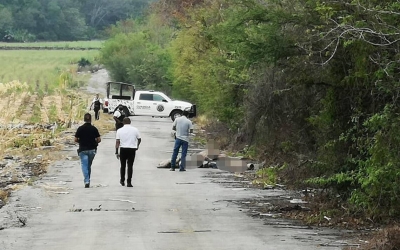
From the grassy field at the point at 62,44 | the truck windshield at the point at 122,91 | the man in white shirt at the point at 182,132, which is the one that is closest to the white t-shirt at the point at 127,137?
the man in white shirt at the point at 182,132

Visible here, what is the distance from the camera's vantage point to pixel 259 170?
87.8ft

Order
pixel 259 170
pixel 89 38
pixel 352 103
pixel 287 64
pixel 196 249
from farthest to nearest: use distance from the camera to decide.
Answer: pixel 89 38 < pixel 259 170 < pixel 287 64 < pixel 352 103 < pixel 196 249

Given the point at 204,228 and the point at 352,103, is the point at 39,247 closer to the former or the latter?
the point at 204,228

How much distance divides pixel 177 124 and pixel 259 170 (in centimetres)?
275

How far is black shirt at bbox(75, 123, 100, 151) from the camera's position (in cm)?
2234

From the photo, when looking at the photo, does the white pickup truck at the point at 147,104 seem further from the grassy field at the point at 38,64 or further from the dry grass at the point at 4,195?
the grassy field at the point at 38,64

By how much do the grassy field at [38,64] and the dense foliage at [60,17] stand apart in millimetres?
18245

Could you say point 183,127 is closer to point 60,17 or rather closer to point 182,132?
point 182,132

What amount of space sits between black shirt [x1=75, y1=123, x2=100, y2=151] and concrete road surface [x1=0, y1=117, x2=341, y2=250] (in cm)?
105

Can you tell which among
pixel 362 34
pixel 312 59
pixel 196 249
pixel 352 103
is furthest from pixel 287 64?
pixel 196 249

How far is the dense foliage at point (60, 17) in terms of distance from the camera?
6113 inches

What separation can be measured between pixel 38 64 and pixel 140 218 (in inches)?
4158

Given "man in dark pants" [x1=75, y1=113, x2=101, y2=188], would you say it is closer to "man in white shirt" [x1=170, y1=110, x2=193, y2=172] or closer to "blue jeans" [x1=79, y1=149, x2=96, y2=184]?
"blue jeans" [x1=79, y1=149, x2=96, y2=184]

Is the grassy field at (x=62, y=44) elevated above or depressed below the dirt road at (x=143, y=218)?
above
